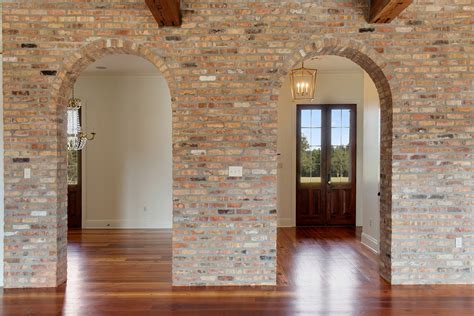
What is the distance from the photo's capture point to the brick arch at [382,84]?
13.1 ft

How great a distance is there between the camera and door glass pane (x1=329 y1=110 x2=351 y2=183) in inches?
300

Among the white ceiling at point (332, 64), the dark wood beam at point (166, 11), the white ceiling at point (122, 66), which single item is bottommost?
the dark wood beam at point (166, 11)

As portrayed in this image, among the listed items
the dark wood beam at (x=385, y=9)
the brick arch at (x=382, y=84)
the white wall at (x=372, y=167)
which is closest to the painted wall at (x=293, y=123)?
the white wall at (x=372, y=167)

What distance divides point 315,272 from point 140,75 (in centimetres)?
504

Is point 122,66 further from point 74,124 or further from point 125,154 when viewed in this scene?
point 125,154

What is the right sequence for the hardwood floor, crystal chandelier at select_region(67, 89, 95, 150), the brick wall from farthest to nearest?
crystal chandelier at select_region(67, 89, 95, 150) → the brick wall → the hardwood floor

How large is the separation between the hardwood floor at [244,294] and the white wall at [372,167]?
0.52m

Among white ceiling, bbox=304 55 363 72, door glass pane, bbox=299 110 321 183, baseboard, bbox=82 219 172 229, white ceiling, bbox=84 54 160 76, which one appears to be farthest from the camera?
door glass pane, bbox=299 110 321 183

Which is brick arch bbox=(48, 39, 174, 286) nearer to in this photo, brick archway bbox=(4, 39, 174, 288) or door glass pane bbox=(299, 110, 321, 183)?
brick archway bbox=(4, 39, 174, 288)

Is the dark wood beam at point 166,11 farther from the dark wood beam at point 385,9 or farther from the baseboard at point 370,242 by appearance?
the baseboard at point 370,242

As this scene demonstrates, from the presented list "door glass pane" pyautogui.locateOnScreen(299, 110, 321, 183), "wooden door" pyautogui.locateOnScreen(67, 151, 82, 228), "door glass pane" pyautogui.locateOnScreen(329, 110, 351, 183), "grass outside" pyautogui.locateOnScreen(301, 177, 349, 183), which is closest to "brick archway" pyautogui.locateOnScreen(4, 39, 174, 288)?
"wooden door" pyautogui.locateOnScreen(67, 151, 82, 228)

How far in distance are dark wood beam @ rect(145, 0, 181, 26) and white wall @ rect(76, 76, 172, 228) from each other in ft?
12.0

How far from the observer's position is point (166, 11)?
11.7ft

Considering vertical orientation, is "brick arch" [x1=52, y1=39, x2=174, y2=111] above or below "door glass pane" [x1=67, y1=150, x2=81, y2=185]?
above
